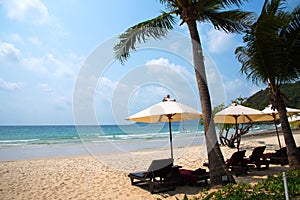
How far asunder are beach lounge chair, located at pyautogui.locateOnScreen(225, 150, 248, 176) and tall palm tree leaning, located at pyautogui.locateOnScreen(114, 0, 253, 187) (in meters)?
1.76

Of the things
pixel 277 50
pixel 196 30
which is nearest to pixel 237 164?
pixel 277 50

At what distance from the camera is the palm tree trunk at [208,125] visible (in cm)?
574

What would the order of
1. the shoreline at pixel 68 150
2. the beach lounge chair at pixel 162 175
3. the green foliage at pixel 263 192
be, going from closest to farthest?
the green foliage at pixel 263 192
the beach lounge chair at pixel 162 175
the shoreline at pixel 68 150

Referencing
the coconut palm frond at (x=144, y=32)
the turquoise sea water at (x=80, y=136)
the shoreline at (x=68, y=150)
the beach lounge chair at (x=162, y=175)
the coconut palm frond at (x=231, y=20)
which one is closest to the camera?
the beach lounge chair at (x=162, y=175)

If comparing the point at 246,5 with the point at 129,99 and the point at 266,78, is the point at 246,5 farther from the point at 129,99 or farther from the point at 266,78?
the point at 129,99

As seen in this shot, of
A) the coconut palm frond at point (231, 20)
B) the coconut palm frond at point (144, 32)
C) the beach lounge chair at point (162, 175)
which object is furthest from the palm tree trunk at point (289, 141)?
the coconut palm frond at point (144, 32)

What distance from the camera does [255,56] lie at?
767 centimetres

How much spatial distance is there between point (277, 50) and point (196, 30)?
2774 millimetres

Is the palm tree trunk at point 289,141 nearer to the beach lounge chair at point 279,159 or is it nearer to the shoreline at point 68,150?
the beach lounge chair at point 279,159

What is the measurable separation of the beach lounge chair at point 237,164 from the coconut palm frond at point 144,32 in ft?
14.6

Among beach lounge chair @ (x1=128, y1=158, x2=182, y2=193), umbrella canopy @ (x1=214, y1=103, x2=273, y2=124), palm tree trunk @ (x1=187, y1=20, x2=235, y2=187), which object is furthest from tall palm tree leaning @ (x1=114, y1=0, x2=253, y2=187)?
umbrella canopy @ (x1=214, y1=103, x2=273, y2=124)

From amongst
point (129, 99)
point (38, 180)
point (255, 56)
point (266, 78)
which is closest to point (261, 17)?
point (255, 56)

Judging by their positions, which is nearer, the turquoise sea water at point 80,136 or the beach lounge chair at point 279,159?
the beach lounge chair at point 279,159

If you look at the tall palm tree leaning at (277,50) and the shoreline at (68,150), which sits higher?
the tall palm tree leaning at (277,50)
